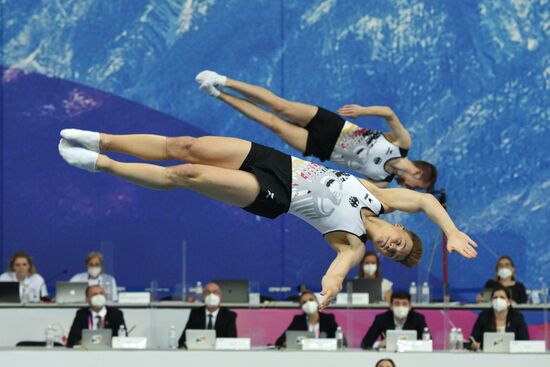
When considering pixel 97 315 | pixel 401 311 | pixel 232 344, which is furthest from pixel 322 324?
pixel 97 315

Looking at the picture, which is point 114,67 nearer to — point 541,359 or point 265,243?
point 265,243

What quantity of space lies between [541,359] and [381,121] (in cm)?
543

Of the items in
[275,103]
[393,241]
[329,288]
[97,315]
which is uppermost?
[275,103]

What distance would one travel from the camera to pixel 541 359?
964 cm

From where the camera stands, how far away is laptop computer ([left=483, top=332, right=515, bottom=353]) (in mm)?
10055

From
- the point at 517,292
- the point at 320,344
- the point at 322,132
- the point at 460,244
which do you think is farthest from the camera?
the point at 517,292

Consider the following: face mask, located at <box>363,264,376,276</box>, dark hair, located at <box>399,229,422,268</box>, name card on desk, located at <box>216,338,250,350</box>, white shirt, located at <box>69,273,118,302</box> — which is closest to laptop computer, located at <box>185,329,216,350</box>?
name card on desk, located at <box>216,338,250,350</box>

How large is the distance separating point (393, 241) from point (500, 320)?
3.71 metres

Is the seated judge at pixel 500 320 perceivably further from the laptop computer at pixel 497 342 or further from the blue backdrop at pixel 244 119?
the blue backdrop at pixel 244 119

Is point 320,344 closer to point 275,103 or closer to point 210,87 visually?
point 275,103

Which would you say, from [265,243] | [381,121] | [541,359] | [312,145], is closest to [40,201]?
[265,243]

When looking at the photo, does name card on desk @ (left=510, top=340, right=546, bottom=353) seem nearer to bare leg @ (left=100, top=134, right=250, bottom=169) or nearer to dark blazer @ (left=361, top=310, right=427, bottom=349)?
dark blazer @ (left=361, top=310, right=427, bottom=349)

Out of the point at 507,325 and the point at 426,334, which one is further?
the point at 507,325

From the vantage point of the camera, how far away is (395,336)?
33.2 feet
